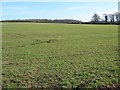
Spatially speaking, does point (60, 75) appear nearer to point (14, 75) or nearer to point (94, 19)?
point (14, 75)

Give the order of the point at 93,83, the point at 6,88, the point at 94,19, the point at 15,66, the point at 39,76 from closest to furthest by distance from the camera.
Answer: the point at 6,88
the point at 93,83
the point at 39,76
the point at 15,66
the point at 94,19

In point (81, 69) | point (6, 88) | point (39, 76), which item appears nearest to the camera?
point (6, 88)

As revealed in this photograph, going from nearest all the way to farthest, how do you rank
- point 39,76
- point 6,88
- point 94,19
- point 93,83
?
1. point 6,88
2. point 93,83
3. point 39,76
4. point 94,19

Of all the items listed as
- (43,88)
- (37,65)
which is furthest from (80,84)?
(37,65)

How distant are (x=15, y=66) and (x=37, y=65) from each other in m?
1.15

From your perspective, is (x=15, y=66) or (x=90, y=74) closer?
(x=90, y=74)

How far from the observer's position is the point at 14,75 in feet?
36.9

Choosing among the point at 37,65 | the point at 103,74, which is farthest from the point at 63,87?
the point at 37,65

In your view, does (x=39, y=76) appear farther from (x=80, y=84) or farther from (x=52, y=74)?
(x=80, y=84)

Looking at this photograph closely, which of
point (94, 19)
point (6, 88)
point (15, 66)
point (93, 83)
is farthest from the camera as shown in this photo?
point (94, 19)

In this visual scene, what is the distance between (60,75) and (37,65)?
277cm

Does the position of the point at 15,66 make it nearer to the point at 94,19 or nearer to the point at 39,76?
the point at 39,76

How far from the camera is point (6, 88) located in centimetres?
923

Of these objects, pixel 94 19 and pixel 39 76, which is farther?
pixel 94 19
